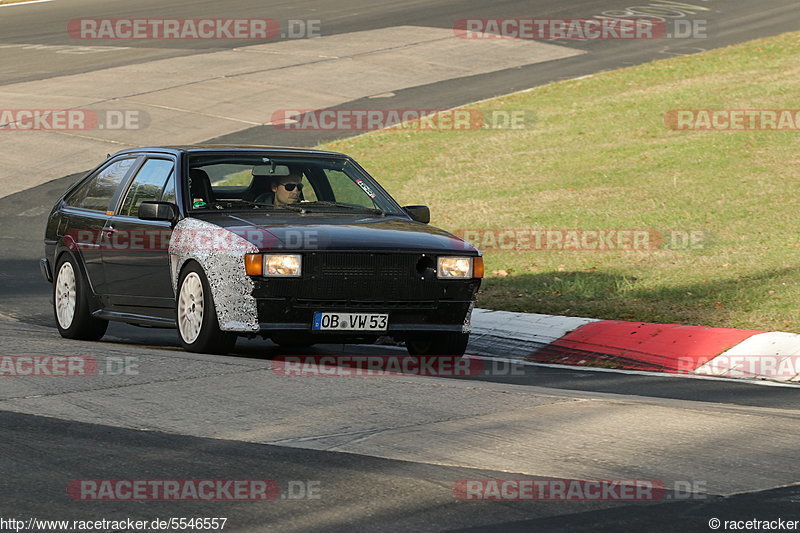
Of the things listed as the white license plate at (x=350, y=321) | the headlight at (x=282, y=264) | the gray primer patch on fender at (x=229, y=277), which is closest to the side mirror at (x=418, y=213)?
the white license plate at (x=350, y=321)

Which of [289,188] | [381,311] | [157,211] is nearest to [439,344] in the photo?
[381,311]

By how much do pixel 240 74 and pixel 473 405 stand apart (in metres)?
23.4

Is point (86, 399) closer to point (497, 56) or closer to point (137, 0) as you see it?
point (497, 56)

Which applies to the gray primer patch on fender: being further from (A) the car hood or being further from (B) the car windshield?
(B) the car windshield

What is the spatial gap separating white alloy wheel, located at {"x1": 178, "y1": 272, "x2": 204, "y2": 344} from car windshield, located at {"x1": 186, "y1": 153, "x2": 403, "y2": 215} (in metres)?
0.69

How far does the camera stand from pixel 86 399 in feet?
24.6

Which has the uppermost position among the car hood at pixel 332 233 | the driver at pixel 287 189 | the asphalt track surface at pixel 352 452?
the driver at pixel 287 189

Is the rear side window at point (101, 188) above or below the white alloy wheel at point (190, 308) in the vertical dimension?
above

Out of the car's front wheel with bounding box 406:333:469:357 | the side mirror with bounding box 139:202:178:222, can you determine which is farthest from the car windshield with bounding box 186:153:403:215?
the car's front wheel with bounding box 406:333:469:357

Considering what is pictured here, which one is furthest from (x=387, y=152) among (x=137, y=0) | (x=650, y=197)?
(x=137, y=0)

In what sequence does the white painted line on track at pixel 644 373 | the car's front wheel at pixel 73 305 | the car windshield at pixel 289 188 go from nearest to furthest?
the white painted line on track at pixel 644 373 < the car windshield at pixel 289 188 < the car's front wheel at pixel 73 305

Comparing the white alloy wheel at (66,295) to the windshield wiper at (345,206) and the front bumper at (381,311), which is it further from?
the front bumper at (381,311)

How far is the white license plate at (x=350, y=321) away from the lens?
29.6 ft

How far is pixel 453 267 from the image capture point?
9.34 m
